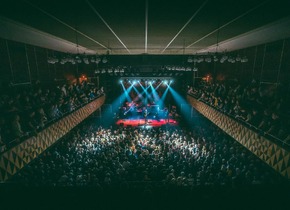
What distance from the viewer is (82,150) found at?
12.1 metres

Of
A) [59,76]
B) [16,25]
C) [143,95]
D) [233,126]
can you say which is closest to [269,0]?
[233,126]

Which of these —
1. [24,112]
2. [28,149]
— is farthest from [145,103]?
[28,149]

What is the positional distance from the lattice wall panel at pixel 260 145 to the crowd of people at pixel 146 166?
1.01 m

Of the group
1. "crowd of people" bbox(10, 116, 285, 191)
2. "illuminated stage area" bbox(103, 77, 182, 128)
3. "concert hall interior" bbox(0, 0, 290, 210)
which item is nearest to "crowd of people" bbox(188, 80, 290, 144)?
"concert hall interior" bbox(0, 0, 290, 210)

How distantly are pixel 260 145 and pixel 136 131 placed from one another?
9805 millimetres

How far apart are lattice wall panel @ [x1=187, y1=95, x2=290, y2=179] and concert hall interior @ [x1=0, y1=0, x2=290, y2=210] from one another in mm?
44

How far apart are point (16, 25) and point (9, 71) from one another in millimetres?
3428

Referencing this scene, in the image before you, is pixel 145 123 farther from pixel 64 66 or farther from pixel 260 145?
pixel 260 145

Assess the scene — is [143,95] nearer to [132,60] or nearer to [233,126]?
[132,60]

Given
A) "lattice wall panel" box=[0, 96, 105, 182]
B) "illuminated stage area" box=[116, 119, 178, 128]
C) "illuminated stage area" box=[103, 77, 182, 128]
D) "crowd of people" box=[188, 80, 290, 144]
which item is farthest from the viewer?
"illuminated stage area" box=[103, 77, 182, 128]

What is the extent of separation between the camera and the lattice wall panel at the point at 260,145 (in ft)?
18.9

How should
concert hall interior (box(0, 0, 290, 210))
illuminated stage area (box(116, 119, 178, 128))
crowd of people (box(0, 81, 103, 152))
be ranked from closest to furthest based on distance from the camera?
concert hall interior (box(0, 0, 290, 210))
crowd of people (box(0, 81, 103, 152))
illuminated stage area (box(116, 119, 178, 128))

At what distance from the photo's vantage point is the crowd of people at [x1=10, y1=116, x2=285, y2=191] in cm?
730

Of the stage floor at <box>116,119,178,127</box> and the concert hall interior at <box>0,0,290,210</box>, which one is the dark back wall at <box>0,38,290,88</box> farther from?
the stage floor at <box>116,119,178,127</box>
